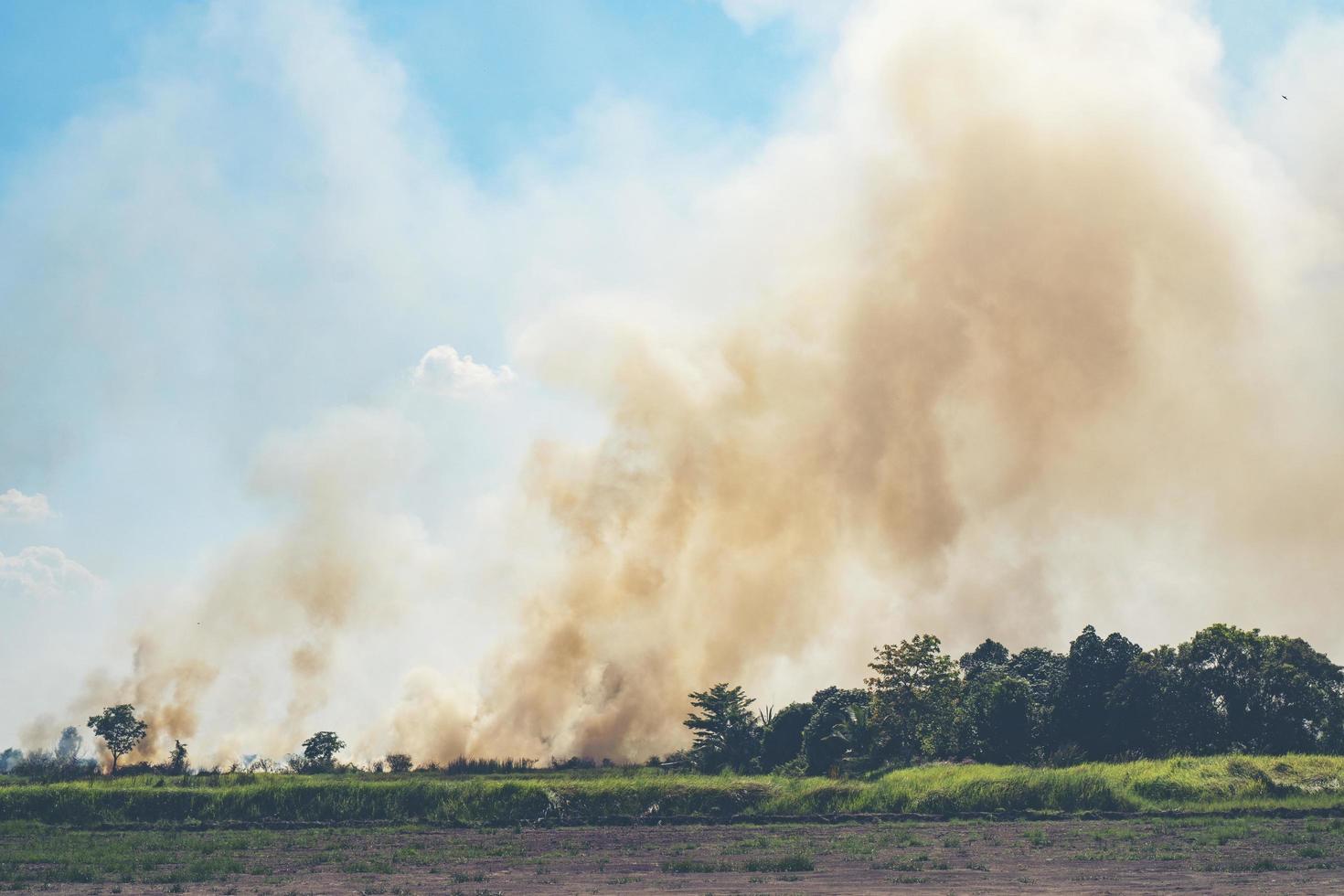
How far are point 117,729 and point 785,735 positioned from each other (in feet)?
207

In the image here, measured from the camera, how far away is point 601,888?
29.3m

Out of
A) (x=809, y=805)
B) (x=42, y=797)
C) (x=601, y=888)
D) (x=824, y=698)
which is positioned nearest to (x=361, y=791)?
(x=42, y=797)

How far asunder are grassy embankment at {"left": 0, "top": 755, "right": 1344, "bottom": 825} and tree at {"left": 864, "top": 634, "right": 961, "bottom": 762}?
12.9m

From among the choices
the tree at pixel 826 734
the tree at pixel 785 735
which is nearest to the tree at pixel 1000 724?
the tree at pixel 826 734

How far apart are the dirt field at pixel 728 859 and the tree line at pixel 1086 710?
25.9m

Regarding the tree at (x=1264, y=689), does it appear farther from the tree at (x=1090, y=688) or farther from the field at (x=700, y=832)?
the field at (x=700, y=832)

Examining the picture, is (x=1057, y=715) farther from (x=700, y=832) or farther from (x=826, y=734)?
(x=700, y=832)

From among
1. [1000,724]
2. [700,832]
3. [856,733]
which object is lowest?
[700,832]

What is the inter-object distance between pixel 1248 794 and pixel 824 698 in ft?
130

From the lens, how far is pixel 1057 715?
74.1 metres

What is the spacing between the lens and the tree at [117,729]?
98188 millimetres

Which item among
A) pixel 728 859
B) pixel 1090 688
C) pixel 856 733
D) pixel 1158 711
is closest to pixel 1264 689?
pixel 1158 711

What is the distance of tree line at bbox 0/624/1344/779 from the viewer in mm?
67625

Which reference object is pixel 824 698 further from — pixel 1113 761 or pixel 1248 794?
pixel 1248 794
